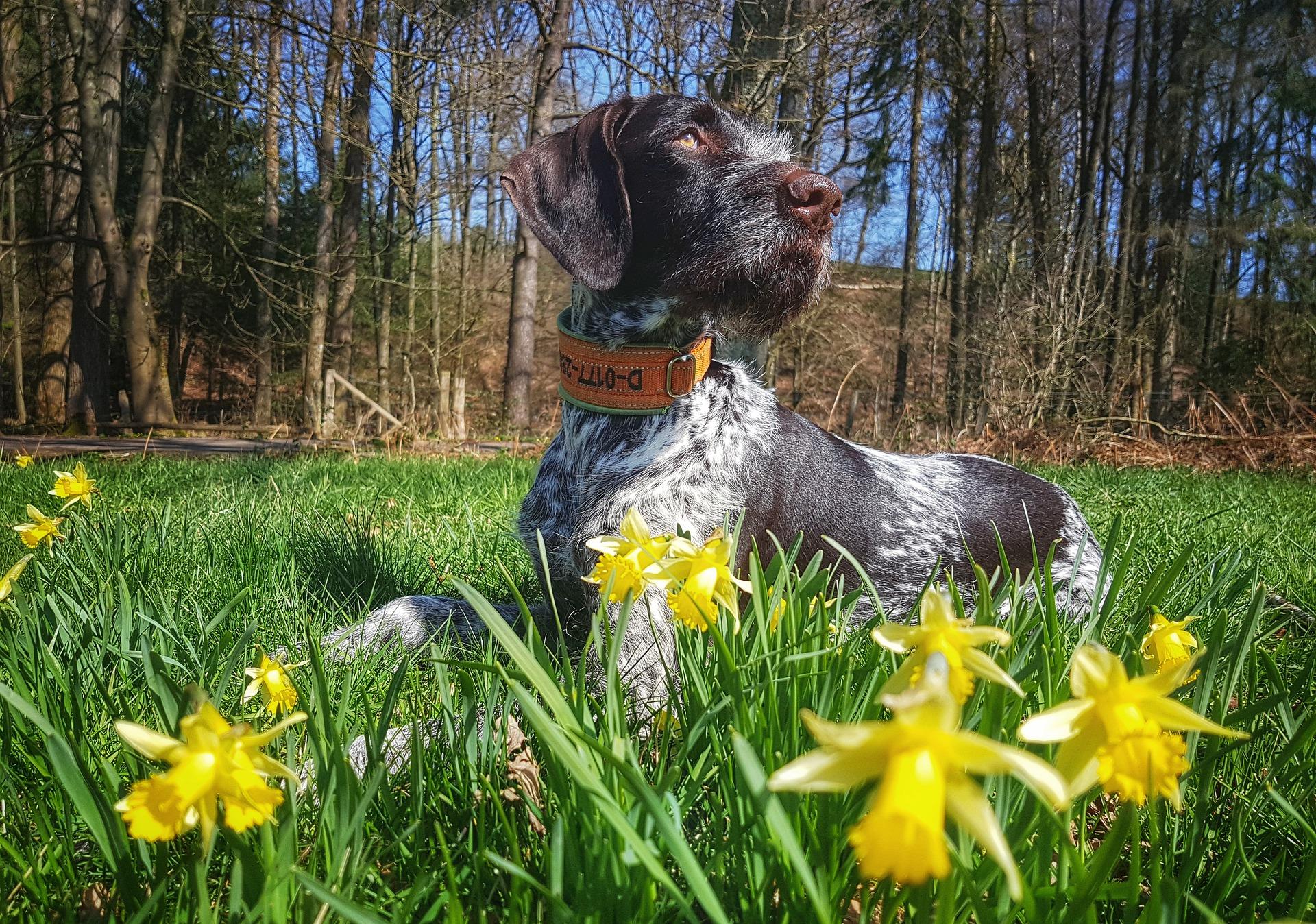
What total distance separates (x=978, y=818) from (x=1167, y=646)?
0.98 meters

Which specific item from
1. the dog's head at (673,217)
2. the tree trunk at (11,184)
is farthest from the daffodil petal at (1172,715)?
the tree trunk at (11,184)

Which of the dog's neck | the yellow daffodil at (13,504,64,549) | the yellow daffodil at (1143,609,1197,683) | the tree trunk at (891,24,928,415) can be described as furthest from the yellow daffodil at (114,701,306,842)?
the tree trunk at (891,24,928,415)

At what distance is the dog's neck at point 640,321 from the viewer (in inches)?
117

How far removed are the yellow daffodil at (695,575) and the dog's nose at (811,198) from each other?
1999 millimetres

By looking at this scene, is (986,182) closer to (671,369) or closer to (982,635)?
(671,369)

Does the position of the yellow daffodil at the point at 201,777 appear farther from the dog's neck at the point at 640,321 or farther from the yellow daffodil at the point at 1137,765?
the dog's neck at the point at 640,321

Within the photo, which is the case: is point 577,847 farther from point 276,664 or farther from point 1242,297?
point 1242,297

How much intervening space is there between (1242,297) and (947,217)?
7.72 metres

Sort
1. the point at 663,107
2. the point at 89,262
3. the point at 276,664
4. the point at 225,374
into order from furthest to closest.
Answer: the point at 225,374, the point at 89,262, the point at 663,107, the point at 276,664

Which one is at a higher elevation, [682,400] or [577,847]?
[682,400]

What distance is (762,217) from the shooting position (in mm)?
2857

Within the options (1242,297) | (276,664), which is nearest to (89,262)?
(276,664)

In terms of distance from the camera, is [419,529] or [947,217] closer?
[419,529]

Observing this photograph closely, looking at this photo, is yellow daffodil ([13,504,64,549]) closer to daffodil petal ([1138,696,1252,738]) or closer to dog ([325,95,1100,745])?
dog ([325,95,1100,745])
